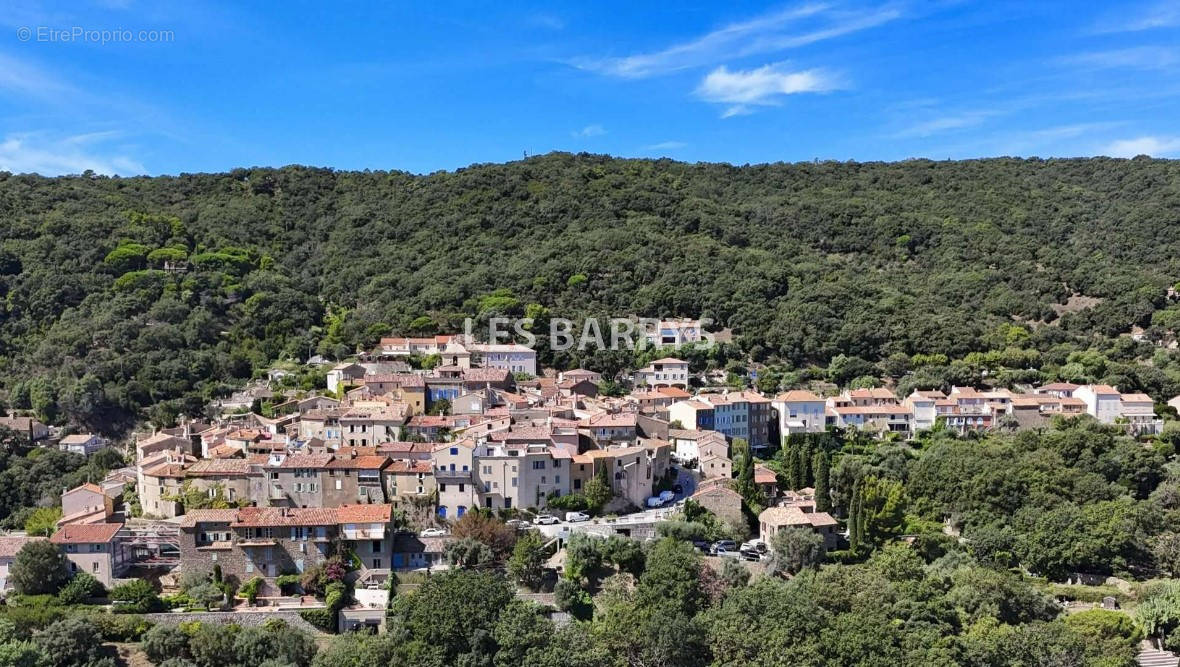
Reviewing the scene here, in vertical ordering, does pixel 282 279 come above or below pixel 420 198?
below

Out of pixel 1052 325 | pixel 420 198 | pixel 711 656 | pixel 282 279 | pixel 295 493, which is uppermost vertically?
pixel 420 198

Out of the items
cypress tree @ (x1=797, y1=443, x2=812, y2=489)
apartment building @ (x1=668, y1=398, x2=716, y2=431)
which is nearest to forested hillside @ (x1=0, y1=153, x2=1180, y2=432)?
apartment building @ (x1=668, y1=398, x2=716, y2=431)

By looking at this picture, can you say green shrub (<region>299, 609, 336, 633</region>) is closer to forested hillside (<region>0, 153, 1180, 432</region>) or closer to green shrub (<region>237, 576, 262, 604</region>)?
green shrub (<region>237, 576, 262, 604</region>)

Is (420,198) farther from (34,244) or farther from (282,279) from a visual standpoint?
(34,244)

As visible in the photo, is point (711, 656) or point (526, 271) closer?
point (711, 656)

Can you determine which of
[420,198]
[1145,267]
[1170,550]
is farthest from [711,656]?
[420,198]
